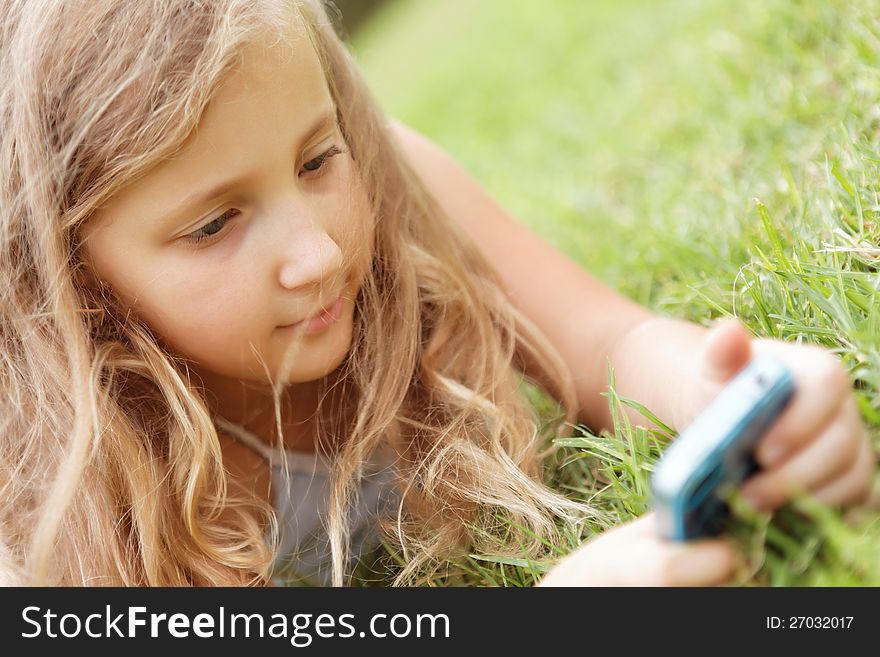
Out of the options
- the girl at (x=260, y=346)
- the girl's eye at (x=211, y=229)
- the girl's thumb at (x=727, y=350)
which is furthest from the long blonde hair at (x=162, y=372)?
the girl's thumb at (x=727, y=350)

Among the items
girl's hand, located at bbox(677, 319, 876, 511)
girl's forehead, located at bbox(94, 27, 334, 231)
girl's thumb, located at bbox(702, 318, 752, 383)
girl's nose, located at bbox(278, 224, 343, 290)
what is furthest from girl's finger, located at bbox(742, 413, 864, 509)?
girl's forehead, located at bbox(94, 27, 334, 231)

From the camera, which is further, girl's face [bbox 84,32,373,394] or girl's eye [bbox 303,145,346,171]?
girl's eye [bbox 303,145,346,171]

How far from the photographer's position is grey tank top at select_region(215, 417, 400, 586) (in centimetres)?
162

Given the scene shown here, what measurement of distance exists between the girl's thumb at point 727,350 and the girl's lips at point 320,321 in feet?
2.13

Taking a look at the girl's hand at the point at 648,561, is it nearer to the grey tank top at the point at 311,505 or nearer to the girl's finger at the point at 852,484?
the girl's finger at the point at 852,484

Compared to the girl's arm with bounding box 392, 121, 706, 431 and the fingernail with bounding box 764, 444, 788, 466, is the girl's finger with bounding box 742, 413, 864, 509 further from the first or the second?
the girl's arm with bounding box 392, 121, 706, 431

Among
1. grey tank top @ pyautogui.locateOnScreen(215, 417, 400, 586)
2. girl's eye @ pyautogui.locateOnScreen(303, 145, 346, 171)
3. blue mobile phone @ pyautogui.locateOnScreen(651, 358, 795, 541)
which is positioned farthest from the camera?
grey tank top @ pyautogui.locateOnScreen(215, 417, 400, 586)

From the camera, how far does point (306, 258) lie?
52.1 inches

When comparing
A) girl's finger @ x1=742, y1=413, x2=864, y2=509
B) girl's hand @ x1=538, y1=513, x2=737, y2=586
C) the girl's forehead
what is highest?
the girl's forehead

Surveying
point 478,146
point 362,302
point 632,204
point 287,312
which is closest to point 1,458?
point 287,312

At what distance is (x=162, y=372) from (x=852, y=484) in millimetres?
1020

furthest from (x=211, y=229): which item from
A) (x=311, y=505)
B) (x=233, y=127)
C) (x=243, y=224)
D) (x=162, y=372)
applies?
(x=311, y=505)

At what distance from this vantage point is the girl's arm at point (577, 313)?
1.51m

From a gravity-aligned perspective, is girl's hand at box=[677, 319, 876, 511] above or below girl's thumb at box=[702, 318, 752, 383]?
below
